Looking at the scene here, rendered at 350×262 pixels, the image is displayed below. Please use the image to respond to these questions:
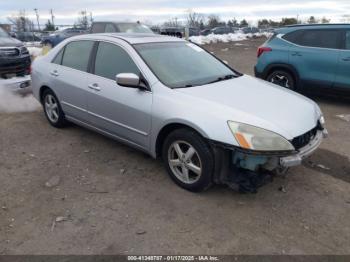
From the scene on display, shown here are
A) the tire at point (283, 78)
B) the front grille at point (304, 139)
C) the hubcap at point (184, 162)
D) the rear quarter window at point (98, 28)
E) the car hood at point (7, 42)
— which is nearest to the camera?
the front grille at point (304, 139)

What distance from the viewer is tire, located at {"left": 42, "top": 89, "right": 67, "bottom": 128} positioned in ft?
18.7

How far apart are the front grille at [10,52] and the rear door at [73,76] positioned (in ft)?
9.73

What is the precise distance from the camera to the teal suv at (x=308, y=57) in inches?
281

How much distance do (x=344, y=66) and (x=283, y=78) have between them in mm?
1309

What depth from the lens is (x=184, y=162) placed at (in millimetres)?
3830

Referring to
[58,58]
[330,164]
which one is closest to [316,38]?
[330,164]

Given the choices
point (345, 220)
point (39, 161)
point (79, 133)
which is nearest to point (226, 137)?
point (345, 220)

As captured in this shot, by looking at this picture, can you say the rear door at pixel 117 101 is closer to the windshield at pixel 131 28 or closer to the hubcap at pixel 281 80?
the hubcap at pixel 281 80

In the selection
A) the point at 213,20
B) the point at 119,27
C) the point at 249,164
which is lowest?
the point at 213,20

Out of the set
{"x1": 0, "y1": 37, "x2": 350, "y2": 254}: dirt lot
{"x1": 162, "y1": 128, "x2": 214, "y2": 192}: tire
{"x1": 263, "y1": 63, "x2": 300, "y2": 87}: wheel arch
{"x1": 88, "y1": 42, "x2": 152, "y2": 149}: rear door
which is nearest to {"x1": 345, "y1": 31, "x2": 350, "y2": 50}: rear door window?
{"x1": 263, "y1": 63, "x2": 300, "y2": 87}: wheel arch

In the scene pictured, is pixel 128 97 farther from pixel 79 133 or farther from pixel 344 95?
pixel 344 95

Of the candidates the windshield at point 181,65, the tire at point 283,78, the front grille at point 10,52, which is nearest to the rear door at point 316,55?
the tire at point 283,78

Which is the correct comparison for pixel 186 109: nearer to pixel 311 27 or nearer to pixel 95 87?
pixel 95 87

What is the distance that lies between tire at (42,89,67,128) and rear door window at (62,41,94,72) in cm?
65
